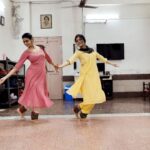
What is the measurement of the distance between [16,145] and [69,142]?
1.80 feet

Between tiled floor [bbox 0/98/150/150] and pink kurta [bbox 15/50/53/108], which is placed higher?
pink kurta [bbox 15/50/53/108]

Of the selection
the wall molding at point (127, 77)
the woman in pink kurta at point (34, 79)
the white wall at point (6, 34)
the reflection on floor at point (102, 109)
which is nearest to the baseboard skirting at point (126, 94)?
the wall molding at point (127, 77)

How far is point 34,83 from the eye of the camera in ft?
18.4

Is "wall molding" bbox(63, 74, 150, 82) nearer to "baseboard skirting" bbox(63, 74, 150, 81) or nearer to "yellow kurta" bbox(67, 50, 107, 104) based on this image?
"baseboard skirting" bbox(63, 74, 150, 81)

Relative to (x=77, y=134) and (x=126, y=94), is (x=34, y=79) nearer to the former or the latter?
(x=77, y=134)

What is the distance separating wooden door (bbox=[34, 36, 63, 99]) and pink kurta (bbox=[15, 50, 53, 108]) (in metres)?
6.27

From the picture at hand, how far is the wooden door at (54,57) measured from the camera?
1190 cm

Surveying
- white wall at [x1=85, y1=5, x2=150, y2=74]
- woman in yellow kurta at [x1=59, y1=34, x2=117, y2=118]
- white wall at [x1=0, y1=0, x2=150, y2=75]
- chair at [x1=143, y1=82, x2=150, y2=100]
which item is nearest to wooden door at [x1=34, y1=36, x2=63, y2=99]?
white wall at [x1=0, y1=0, x2=150, y2=75]

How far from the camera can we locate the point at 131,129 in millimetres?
4500

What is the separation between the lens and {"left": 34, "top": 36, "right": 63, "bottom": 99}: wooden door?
11898mm

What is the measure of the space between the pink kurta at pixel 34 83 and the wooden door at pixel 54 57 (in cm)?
627

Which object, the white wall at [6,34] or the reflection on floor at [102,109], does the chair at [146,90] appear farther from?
the white wall at [6,34]

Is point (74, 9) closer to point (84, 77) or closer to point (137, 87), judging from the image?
point (137, 87)

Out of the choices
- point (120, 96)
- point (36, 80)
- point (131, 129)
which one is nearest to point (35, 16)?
point (120, 96)
